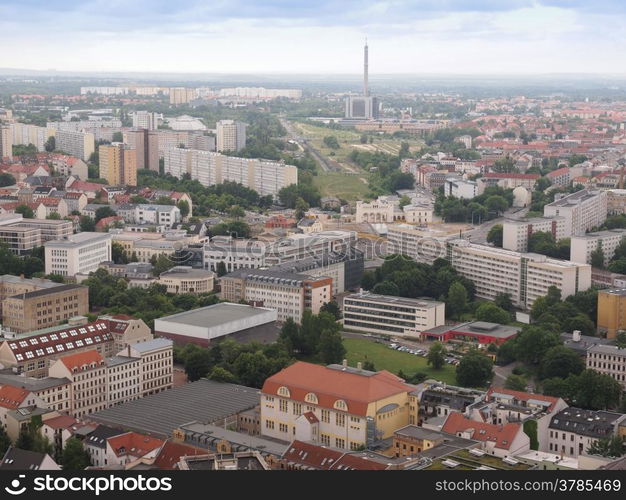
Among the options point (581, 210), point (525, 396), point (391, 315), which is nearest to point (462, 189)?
point (581, 210)

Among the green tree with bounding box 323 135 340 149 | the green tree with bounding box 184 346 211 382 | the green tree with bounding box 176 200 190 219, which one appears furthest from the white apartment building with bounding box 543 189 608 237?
the green tree with bounding box 323 135 340 149

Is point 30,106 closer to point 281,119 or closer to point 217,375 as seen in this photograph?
point 281,119

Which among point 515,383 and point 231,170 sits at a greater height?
point 231,170

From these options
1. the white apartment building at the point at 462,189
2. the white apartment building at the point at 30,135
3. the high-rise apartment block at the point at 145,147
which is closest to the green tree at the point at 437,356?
the white apartment building at the point at 462,189

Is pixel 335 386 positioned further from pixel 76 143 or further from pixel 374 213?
pixel 76 143

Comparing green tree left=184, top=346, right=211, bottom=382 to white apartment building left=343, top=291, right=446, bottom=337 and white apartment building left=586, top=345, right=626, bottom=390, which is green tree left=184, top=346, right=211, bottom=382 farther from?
white apartment building left=586, top=345, right=626, bottom=390

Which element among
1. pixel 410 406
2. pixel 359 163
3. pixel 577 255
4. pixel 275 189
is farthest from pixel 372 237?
pixel 359 163
